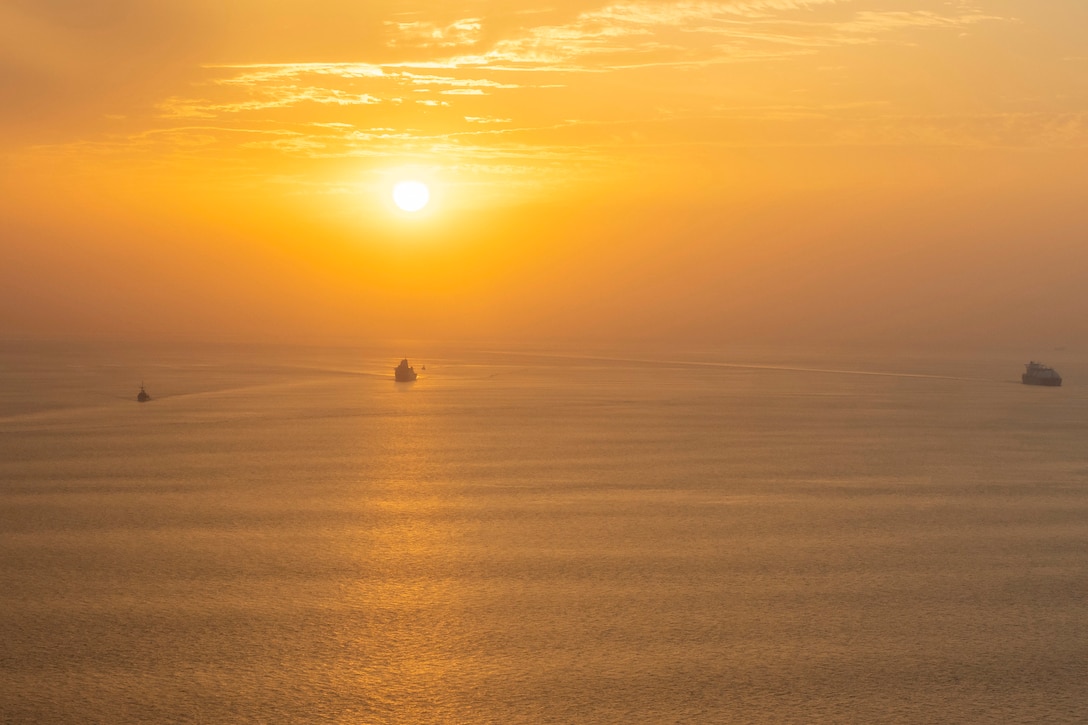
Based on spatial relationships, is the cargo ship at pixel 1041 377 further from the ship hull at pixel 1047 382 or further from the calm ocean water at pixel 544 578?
the calm ocean water at pixel 544 578

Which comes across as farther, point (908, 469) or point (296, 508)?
point (908, 469)

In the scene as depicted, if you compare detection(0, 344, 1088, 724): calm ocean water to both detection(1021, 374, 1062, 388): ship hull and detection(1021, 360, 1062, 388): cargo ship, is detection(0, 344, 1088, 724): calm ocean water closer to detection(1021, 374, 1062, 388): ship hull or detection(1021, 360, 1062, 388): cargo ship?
detection(1021, 374, 1062, 388): ship hull

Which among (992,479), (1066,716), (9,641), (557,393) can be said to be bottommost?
(1066,716)

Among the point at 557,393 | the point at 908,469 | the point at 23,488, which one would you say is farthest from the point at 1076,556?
the point at 557,393

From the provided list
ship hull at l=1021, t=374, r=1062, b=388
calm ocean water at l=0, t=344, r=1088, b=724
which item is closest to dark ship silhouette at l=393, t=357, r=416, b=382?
calm ocean water at l=0, t=344, r=1088, b=724

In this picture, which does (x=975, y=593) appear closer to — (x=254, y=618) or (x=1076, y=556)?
(x=1076, y=556)

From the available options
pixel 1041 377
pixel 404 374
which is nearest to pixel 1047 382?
pixel 1041 377

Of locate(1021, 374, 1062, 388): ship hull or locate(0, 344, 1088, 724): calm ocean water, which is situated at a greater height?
locate(1021, 374, 1062, 388): ship hull

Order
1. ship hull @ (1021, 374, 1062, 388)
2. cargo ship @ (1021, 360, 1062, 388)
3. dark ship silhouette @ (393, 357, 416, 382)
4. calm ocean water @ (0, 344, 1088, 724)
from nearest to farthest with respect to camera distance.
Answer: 1. calm ocean water @ (0, 344, 1088, 724)
2. ship hull @ (1021, 374, 1062, 388)
3. cargo ship @ (1021, 360, 1062, 388)
4. dark ship silhouette @ (393, 357, 416, 382)

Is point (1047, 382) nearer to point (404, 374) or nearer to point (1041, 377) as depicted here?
point (1041, 377)
